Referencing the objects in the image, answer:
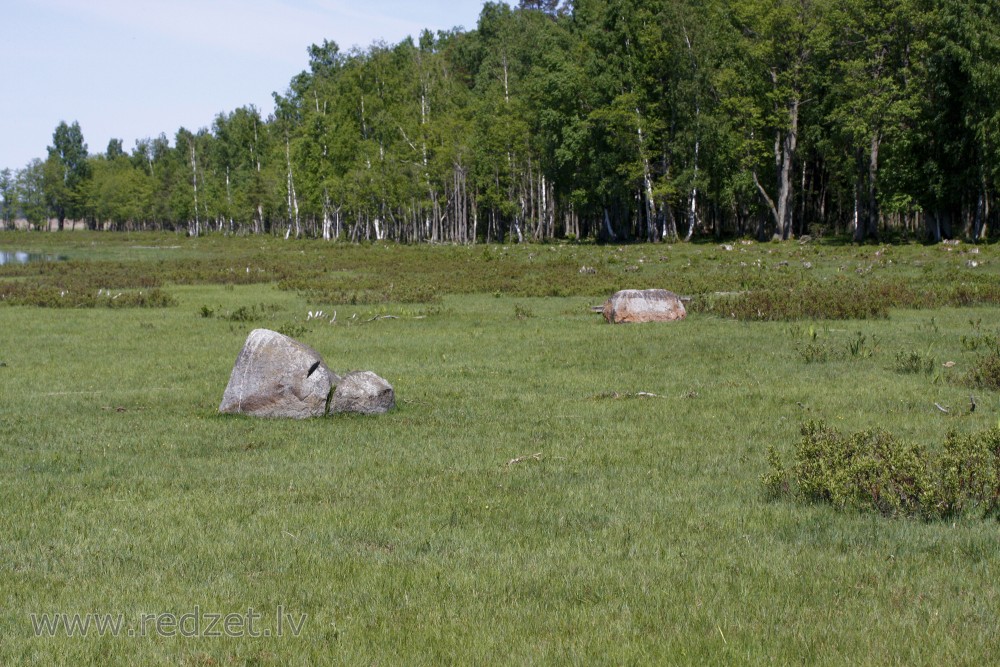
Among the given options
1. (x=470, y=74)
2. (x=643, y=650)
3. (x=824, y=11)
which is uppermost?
(x=470, y=74)

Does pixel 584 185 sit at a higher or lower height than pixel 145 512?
higher

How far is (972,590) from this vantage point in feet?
23.0

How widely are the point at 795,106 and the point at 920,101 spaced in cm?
822

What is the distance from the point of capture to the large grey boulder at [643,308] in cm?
2581

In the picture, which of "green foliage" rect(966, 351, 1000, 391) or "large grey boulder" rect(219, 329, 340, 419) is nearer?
"large grey boulder" rect(219, 329, 340, 419)

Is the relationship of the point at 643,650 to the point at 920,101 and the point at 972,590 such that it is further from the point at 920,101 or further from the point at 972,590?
the point at 920,101

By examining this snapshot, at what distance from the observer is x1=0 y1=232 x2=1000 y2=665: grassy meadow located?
6371 mm

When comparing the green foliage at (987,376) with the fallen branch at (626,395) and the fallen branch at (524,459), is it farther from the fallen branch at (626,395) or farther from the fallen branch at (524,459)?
the fallen branch at (524,459)

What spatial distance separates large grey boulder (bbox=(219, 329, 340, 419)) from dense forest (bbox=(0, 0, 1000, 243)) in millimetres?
47520

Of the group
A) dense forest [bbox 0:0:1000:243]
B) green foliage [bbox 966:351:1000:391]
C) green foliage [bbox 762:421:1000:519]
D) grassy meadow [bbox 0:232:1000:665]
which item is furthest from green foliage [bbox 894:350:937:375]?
dense forest [bbox 0:0:1000:243]

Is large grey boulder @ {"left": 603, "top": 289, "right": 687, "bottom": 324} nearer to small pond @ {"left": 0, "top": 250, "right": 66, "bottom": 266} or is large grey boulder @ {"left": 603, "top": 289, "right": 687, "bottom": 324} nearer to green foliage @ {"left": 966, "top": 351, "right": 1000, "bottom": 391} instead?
green foliage @ {"left": 966, "top": 351, "right": 1000, "bottom": 391}

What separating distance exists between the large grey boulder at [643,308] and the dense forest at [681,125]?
33.6m

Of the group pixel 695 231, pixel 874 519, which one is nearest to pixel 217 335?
pixel 874 519

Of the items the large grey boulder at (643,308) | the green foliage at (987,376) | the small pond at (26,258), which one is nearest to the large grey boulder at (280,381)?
the green foliage at (987,376)
